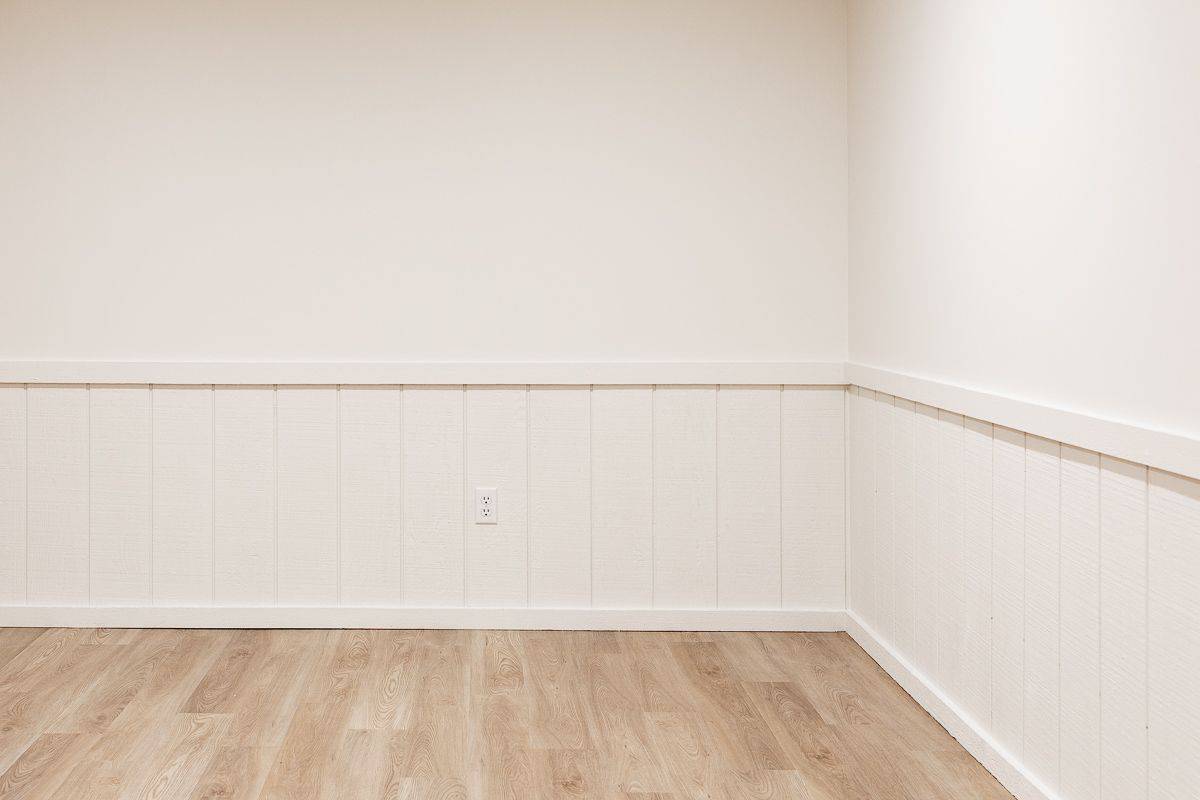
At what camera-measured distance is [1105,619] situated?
1.78 m

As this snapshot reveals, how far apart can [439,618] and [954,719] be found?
147cm

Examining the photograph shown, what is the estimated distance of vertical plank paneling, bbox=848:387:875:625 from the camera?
2961 mm

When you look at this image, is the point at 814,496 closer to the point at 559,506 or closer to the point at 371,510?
the point at 559,506

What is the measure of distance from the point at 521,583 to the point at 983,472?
144 cm

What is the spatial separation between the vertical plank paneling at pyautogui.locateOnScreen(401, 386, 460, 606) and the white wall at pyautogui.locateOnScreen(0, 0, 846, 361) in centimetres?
25

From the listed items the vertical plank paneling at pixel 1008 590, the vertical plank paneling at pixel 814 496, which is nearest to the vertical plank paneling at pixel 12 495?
the vertical plank paneling at pixel 814 496

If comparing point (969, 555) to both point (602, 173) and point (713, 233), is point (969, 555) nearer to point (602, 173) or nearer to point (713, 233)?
point (713, 233)

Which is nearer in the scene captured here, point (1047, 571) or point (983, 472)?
point (1047, 571)

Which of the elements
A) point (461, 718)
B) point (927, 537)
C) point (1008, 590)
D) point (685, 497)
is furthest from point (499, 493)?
point (1008, 590)

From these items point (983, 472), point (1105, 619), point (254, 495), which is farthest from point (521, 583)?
point (1105, 619)

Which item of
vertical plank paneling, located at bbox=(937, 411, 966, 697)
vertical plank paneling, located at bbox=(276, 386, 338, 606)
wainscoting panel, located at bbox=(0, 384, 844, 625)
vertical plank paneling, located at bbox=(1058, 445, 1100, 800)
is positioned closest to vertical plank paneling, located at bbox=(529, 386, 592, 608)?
wainscoting panel, located at bbox=(0, 384, 844, 625)

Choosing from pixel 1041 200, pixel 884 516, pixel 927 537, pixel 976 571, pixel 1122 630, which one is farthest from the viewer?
pixel 884 516

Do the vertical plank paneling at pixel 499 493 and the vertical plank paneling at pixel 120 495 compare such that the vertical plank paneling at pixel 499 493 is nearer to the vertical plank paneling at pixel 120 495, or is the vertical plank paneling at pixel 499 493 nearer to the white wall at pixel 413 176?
the white wall at pixel 413 176

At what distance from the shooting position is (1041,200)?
77.5 inches
